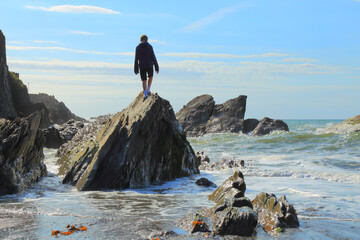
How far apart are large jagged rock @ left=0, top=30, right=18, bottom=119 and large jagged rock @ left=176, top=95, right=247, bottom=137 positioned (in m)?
17.8

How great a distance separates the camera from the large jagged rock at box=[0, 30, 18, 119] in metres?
37.2

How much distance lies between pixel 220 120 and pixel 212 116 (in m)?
1.39

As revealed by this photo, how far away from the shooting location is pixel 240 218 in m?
5.57

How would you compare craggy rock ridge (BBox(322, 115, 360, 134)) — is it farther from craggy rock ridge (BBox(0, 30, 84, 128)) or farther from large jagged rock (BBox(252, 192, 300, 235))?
craggy rock ridge (BBox(0, 30, 84, 128))

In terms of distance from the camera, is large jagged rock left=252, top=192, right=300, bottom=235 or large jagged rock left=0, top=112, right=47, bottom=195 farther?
large jagged rock left=0, top=112, right=47, bottom=195

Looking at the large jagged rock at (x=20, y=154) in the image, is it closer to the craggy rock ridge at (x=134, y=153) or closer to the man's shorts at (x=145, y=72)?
the craggy rock ridge at (x=134, y=153)

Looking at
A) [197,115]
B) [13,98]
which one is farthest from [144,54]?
[13,98]

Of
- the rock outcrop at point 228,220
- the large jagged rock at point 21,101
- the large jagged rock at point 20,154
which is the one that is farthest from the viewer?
the large jagged rock at point 21,101

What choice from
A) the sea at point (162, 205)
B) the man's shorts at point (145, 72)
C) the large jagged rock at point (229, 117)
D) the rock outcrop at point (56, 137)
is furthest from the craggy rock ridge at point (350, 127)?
the man's shorts at point (145, 72)

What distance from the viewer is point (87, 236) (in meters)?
5.30

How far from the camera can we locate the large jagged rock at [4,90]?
1466 inches

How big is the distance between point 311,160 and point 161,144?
841 cm

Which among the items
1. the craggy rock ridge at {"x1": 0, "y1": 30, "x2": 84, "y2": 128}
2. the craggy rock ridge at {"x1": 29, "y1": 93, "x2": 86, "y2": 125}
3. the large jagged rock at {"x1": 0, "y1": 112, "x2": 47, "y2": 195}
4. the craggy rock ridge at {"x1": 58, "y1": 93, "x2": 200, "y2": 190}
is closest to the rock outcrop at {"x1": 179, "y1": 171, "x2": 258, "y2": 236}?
the craggy rock ridge at {"x1": 58, "y1": 93, "x2": 200, "y2": 190}

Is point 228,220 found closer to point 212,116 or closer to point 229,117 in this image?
point 229,117
